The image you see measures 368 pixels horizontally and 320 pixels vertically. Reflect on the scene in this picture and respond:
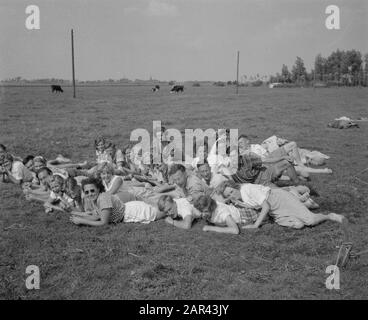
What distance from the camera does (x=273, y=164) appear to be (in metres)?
7.66

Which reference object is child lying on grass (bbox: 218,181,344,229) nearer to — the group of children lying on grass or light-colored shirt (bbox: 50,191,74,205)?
the group of children lying on grass

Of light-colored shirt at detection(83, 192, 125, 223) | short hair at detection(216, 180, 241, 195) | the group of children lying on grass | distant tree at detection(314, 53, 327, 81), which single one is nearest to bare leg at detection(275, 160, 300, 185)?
the group of children lying on grass

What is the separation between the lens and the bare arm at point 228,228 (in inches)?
224

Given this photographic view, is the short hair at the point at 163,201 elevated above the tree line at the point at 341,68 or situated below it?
below

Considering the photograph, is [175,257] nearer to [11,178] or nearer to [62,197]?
[62,197]

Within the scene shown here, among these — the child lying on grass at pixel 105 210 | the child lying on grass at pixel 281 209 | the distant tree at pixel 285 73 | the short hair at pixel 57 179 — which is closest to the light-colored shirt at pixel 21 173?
the short hair at pixel 57 179

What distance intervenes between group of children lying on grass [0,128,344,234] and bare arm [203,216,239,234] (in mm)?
14

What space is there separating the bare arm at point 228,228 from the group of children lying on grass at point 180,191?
0.5 inches

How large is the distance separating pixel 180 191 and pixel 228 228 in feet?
Answer: 3.99

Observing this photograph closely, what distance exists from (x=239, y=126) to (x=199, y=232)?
11263mm

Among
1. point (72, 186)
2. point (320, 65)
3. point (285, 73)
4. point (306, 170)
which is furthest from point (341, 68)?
point (72, 186)

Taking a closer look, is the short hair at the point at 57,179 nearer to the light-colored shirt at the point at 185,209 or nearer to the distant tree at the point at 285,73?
the light-colored shirt at the point at 185,209

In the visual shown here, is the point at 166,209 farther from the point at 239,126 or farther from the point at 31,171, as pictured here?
the point at 239,126

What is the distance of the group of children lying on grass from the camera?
19.2ft
